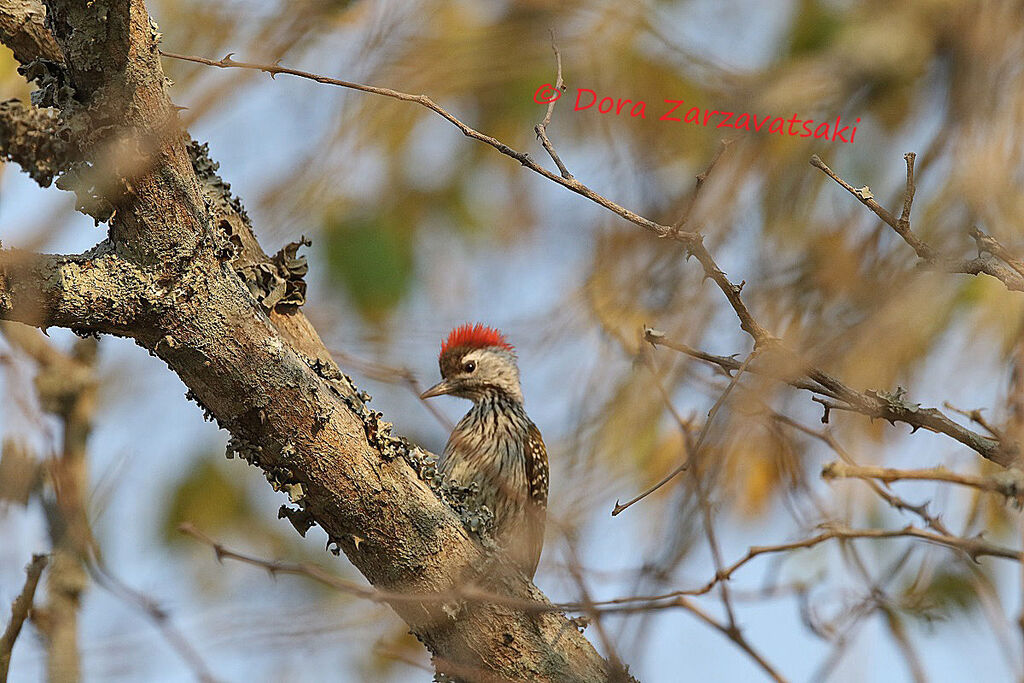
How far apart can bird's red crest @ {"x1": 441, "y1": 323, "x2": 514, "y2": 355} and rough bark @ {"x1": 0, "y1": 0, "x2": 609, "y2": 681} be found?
2.37 m

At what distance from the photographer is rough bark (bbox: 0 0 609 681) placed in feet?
7.39

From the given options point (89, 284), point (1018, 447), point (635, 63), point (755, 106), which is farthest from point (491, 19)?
point (1018, 447)

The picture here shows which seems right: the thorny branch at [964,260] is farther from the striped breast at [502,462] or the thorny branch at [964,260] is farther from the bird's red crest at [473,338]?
the bird's red crest at [473,338]

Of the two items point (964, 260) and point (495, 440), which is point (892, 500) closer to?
point (964, 260)

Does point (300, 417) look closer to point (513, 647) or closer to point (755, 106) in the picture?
point (513, 647)

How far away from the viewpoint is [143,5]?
2330 mm

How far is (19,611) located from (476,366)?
8.81 feet

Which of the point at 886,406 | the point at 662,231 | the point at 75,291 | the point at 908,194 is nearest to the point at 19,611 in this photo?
the point at 75,291

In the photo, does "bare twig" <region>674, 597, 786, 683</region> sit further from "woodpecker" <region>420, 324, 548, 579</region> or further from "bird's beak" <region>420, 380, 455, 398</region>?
"bird's beak" <region>420, 380, 455, 398</region>

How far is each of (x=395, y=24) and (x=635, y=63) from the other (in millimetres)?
2293

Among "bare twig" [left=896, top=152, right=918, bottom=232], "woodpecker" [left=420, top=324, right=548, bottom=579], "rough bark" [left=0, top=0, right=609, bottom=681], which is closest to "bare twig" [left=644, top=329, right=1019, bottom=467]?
"bare twig" [left=896, top=152, right=918, bottom=232]

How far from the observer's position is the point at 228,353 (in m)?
2.34

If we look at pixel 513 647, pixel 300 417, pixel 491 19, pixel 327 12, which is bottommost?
pixel 513 647

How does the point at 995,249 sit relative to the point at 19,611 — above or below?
above
